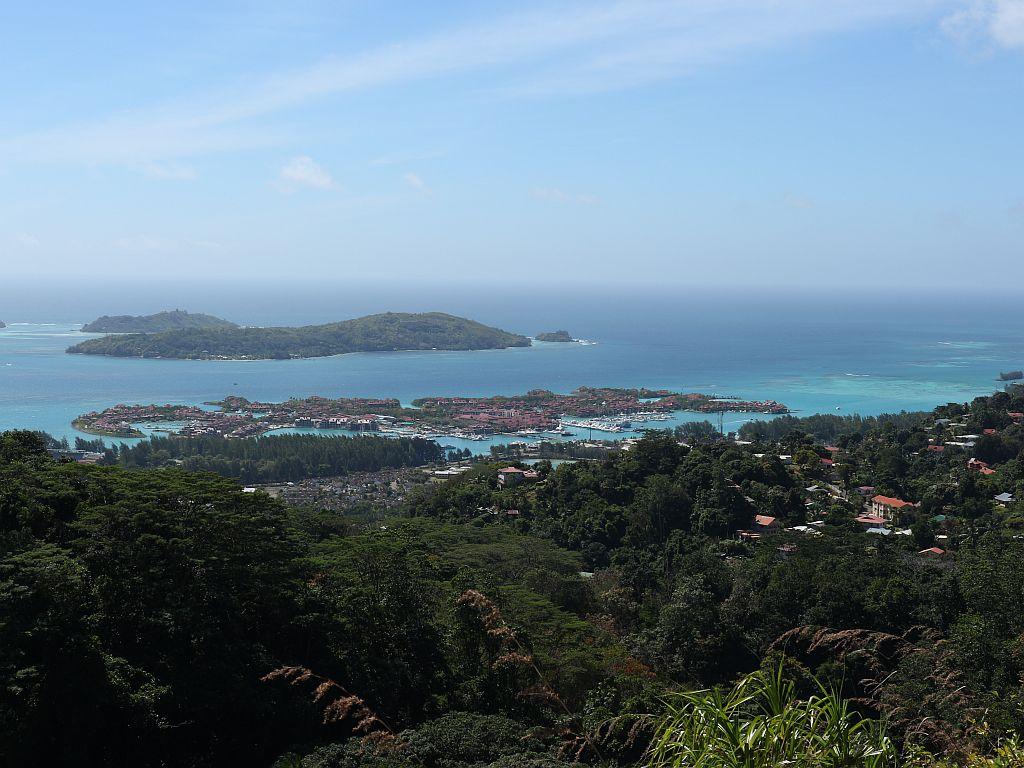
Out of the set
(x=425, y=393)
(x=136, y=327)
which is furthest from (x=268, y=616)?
(x=136, y=327)

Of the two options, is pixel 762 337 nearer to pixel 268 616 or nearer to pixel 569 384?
pixel 569 384

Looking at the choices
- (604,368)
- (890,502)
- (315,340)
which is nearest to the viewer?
(890,502)

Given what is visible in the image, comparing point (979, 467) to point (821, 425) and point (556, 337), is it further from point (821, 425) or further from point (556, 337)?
point (556, 337)

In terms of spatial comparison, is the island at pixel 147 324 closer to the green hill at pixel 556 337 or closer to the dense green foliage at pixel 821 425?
→ the green hill at pixel 556 337

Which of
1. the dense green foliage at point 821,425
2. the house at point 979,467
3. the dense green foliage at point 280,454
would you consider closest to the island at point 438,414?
the dense green foliage at point 280,454

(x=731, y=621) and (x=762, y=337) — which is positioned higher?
(x=762, y=337)

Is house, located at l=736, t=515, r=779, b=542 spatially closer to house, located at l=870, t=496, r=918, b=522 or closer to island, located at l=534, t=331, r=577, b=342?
house, located at l=870, t=496, r=918, b=522

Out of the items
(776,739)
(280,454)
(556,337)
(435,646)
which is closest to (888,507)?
(435,646)
